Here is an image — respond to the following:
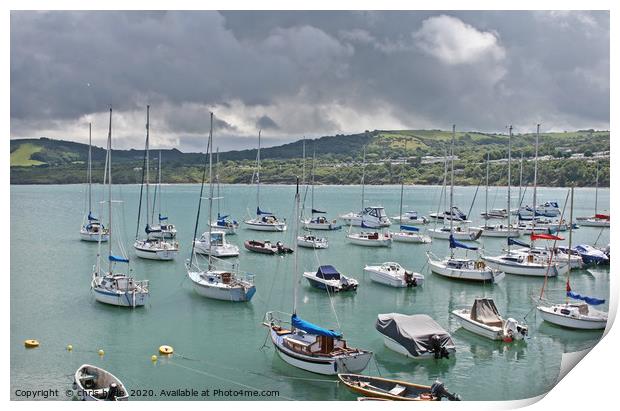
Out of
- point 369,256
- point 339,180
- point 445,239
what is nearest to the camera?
point 369,256

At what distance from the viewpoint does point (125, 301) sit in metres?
22.7

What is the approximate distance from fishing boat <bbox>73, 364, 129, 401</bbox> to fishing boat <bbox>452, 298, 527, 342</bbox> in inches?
438

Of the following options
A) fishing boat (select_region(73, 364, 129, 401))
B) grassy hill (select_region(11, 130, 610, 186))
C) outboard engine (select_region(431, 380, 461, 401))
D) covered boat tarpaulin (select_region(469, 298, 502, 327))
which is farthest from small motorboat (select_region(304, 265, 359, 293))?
grassy hill (select_region(11, 130, 610, 186))

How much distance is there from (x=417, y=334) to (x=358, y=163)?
11019cm

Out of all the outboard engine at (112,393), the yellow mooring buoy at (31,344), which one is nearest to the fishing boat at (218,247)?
the yellow mooring buoy at (31,344)

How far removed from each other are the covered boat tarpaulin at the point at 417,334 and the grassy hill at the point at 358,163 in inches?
1967

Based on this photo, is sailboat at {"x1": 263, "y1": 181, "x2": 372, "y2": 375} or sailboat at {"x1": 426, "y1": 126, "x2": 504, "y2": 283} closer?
sailboat at {"x1": 263, "y1": 181, "x2": 372, "y2": 375}

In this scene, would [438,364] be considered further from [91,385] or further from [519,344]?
[91,385]

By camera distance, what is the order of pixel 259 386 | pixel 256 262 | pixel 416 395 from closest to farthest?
pixel 416 395, pixel 259 386, pixel 256 262

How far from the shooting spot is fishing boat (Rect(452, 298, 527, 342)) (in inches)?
771

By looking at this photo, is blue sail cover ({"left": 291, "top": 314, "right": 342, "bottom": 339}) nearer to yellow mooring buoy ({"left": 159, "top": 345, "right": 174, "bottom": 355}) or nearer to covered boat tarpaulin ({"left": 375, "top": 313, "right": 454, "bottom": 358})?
covered boat tarpaulin ({"left": 375, "top": 313, "right": 454, "bottom": 358})

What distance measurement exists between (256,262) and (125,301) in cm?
1175
